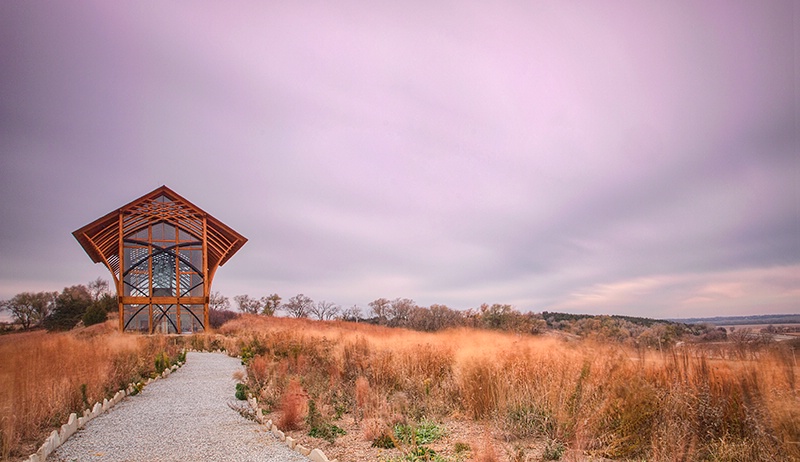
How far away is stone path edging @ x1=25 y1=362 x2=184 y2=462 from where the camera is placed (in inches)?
203

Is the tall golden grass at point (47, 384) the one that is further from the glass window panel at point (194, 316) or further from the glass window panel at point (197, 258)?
the glass window panel at point (197, 258)

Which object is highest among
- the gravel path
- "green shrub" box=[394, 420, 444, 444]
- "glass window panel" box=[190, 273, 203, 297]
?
"glass window panel" box=[190, 273, 203, 297]

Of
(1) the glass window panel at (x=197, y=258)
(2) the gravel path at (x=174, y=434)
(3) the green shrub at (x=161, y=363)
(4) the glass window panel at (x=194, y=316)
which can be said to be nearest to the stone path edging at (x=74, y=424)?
(2) the gravel path at (x=174, y=434)

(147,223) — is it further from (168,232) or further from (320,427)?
(320,427)

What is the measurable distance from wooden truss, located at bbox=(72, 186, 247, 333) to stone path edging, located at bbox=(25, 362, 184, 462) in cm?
1571

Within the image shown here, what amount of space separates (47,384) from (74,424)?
1.00m

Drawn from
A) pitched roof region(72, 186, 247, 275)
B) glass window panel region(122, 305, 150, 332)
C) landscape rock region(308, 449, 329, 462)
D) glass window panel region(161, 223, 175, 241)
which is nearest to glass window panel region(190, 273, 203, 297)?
pitched roof region(72, 186, 247, 275)

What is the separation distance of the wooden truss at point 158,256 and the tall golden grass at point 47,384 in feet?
47.7

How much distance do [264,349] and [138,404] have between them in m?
6.21

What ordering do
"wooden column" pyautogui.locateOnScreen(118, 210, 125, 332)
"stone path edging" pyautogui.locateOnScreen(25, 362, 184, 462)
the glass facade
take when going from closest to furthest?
"stone path edging" pyautogui.locateOnScreen(25, 362, 184, 462) < "wooden column" pyautogui.locateOnScreen(118, 210, 125, 332) < the glass facade

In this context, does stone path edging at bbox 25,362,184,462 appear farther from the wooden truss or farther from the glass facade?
the glass facade

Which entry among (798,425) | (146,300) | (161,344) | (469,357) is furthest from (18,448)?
(146,300)

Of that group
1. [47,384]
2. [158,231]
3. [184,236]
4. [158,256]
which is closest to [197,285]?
[158,256]

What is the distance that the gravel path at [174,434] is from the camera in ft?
18.1
